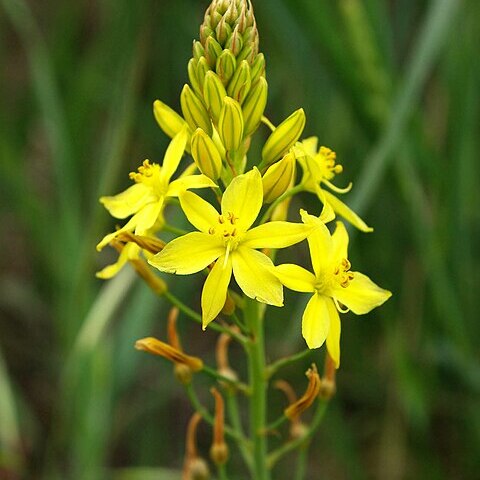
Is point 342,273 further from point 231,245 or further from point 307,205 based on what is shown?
point 307,205

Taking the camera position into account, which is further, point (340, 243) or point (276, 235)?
point (340, 243)

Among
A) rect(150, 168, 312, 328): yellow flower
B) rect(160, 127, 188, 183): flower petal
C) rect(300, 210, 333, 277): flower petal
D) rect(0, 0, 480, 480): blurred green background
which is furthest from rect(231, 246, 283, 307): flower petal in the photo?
rect(0, 0, 480, 480): blurred green background

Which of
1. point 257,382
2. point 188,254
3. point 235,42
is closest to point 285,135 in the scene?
point 235,42

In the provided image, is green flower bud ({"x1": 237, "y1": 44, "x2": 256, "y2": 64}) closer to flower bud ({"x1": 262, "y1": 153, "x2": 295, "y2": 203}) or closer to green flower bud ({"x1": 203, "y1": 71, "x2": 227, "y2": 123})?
green flower bud ({"x1": 203, "y1": 71, "x2": 227, "y2": 123})

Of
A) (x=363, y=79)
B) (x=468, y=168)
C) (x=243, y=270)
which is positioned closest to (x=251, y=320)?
(x=243, y=270)

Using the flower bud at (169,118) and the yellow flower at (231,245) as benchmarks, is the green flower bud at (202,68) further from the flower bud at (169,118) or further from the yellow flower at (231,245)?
the yellow flower at (231,245)

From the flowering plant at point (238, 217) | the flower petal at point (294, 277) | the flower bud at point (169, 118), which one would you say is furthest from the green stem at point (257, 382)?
→ the flower bud at point (169, 118)

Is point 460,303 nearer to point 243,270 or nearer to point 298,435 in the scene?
point 298,435
